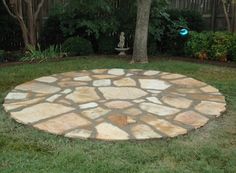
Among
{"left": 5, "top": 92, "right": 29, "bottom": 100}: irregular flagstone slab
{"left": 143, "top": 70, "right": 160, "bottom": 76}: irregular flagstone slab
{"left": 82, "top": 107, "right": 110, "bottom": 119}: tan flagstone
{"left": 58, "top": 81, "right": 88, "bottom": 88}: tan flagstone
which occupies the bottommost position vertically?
{"left": 82, "top": 107, "right": 110, "bottom": 119}: tan flagstone

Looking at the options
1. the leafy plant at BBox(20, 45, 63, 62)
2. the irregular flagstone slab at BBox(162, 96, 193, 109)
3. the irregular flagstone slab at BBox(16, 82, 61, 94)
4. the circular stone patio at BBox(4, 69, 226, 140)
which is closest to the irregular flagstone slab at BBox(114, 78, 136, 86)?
the circular stone patio at BBox(4, 69, 226, 140)

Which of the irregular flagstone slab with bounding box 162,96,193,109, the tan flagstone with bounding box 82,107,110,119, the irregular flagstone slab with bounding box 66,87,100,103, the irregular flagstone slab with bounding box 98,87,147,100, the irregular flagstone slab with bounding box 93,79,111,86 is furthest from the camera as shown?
the irregular flagstone slab with bounding box 93,79,111,86

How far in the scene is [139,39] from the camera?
23.1 ft

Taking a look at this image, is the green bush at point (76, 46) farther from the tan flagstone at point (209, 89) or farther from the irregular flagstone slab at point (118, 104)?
the irregular flagstone slab at point (118, 104)

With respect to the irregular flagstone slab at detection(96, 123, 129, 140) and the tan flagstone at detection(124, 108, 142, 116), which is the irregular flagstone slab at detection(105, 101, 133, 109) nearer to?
the tan flagstone at detection(124, 108, 142, 116)

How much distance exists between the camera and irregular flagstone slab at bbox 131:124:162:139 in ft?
10.9

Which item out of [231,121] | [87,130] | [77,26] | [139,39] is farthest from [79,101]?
[77,26]

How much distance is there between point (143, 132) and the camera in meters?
3.41

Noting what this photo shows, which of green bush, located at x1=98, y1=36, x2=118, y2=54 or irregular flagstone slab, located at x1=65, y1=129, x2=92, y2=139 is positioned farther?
green bush, located at x1=98, y1=36, x2=118, y2=54

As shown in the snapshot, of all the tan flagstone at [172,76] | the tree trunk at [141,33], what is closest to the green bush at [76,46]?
the tree trunk at [141,33]

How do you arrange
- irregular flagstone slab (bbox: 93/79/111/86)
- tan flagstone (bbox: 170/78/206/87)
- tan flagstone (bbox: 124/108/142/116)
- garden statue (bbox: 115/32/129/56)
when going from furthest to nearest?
garden statue (bbox: 115/32/129/56), tan flagstone (bbox: 170/78/206/87), irregular flagstone slab (bbox: 93/79/111/86), tan flagstone (bbox: 124/108/142/116)

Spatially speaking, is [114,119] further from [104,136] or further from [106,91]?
[106,91]

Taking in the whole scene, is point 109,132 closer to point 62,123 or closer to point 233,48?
point 62,123

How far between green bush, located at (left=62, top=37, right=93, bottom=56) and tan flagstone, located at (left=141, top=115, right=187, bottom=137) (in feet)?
13.7
